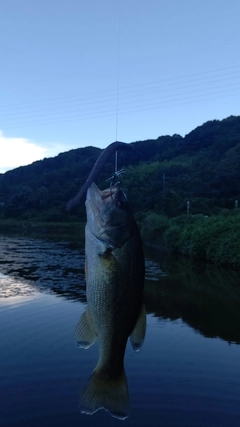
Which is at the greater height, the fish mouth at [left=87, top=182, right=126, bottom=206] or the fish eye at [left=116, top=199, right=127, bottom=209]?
the fish mouth at [left=87, top=182, right=126, bottom=206]

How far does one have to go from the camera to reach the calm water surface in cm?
822

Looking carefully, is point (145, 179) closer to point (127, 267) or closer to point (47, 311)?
point (47, 311)

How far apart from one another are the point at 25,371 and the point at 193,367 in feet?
11.6

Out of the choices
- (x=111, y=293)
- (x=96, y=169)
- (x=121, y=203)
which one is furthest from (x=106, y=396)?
(x=96, y=169)

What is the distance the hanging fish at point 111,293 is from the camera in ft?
9.68

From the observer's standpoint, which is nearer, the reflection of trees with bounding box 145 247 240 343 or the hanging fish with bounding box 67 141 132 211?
the hanging fish with bounding box 67 141 132 211

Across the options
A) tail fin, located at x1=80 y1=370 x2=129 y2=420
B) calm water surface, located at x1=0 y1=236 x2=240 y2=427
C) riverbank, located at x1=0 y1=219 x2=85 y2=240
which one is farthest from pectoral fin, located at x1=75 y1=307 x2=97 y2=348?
riverbank, located at x1=0 y1=219 x2=85 y2=240

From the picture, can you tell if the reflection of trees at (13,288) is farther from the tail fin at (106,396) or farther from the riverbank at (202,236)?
the tail fin at (106,396)

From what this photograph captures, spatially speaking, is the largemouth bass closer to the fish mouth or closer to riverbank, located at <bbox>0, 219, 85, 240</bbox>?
the fish mouth

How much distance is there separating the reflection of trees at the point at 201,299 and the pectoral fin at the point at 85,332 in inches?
413

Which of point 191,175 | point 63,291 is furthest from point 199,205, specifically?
point 63,291

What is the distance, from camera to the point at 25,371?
10.0 metres

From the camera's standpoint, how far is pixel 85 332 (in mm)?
3215

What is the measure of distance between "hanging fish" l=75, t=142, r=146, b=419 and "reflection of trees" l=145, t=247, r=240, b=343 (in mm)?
10418
